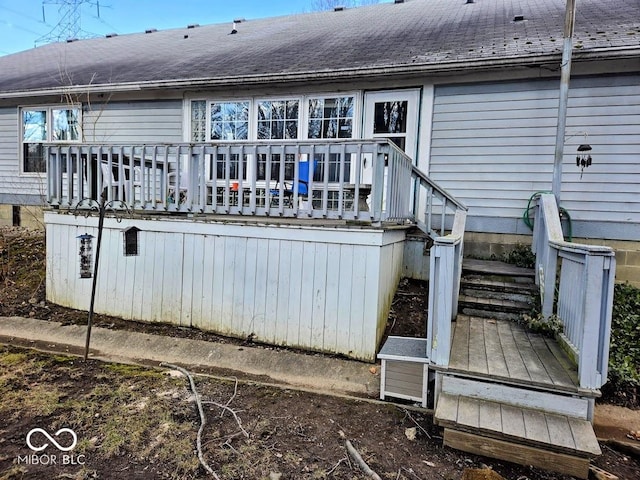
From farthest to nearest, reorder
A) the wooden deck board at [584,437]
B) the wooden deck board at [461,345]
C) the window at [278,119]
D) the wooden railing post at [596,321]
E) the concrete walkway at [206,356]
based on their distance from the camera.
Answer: the window at [278,119] < the concrete walkway at [206,356] < the wooden deck board at [461,345] < the wooden railing post at [596,321] < the wooden deck board at [584,437]

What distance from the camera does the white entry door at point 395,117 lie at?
6348 millimetres

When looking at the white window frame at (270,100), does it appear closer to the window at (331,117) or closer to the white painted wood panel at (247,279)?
the window at (331,117)

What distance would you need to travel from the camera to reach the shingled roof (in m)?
5.78

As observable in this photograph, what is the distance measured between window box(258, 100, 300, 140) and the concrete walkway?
4.32m

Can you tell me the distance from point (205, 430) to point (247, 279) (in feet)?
6.28

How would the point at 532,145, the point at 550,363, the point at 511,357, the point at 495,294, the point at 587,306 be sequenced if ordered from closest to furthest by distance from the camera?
the point at 587,306 → the point at 550,363 → the point at 511,357 → the point at 495,294 → the point at 532,145

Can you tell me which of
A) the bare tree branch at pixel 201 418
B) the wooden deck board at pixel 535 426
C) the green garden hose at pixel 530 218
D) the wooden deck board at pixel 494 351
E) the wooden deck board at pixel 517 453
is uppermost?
the green garden hose at pixel 530 218

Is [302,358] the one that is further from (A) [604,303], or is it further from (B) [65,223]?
(B) [65,223]

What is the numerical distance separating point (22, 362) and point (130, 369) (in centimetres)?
111

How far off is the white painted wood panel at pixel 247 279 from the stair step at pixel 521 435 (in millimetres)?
1407

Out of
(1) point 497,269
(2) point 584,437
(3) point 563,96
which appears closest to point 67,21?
(3) point 563,96

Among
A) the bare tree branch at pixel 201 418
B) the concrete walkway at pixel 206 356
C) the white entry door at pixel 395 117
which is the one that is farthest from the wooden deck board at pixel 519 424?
the white entry door at pixel 395 117

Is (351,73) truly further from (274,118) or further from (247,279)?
(247,279)

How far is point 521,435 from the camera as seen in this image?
2477mm
